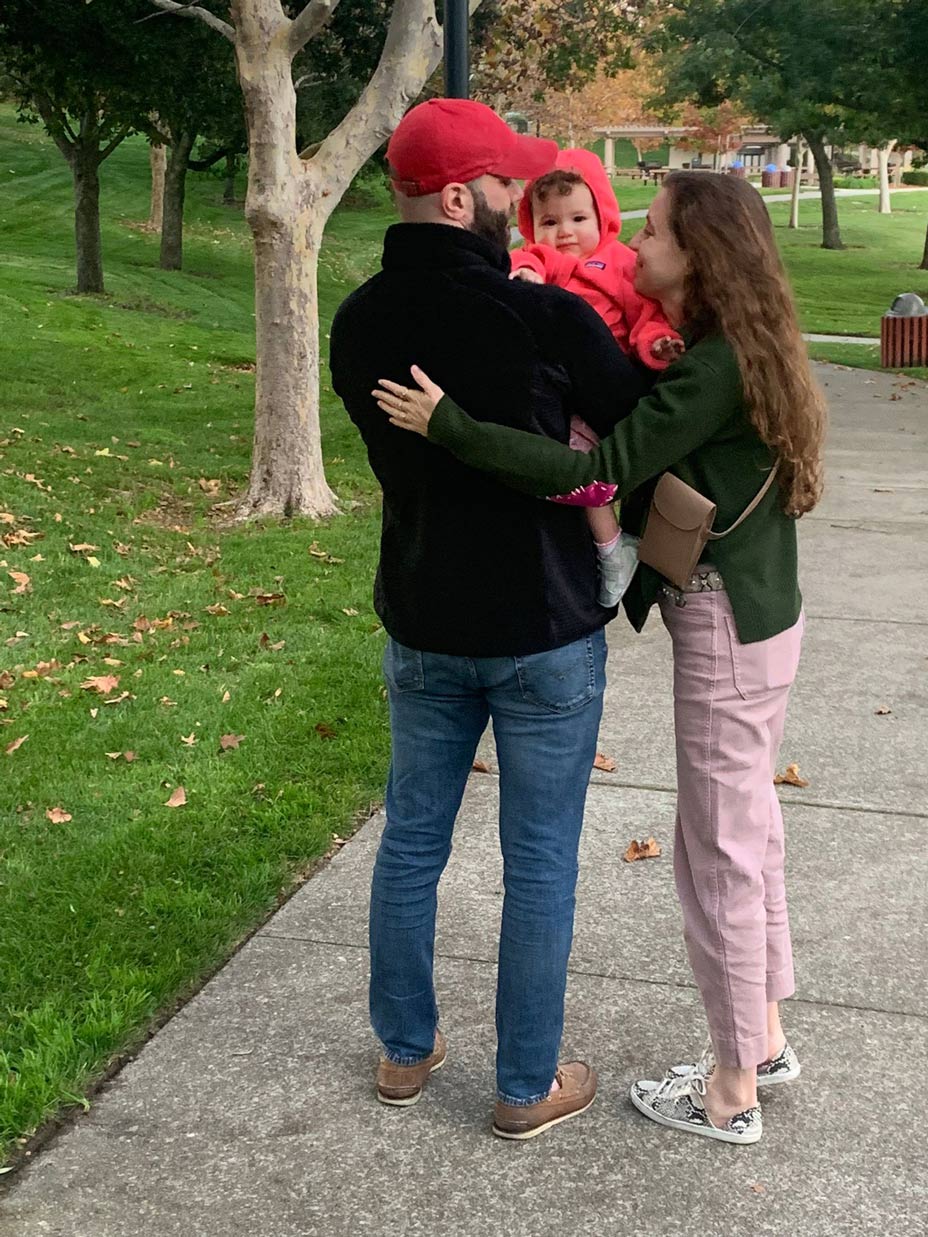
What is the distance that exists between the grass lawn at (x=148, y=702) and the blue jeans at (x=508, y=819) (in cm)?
83

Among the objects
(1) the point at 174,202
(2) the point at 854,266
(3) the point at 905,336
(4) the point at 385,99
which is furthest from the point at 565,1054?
(2) the point at 854,266

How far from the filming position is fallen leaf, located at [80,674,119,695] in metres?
6.07

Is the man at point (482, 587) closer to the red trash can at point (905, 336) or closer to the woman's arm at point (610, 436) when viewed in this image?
the woman's arm at point (610, 436)

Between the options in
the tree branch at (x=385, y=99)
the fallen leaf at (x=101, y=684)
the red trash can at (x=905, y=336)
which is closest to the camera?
the fallen leaf at (x=101, y=684)

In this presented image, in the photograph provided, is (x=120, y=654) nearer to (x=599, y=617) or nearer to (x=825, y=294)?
(x=599, y=617)

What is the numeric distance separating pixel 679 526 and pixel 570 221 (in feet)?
2.37

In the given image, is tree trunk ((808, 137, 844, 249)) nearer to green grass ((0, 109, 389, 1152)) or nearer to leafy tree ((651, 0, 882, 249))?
leafy tree ((651, 0, 882, 249))

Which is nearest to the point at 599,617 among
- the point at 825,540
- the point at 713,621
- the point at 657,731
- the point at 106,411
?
the point at 713,621

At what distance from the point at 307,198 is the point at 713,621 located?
7494mm

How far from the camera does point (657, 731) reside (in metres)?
5.57

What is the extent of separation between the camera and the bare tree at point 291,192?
930cm

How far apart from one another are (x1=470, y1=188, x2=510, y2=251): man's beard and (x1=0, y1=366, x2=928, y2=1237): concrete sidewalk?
181 cm

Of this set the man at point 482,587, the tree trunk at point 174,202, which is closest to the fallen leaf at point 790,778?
the man at point 482,587

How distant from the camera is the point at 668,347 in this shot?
268 centimetres
